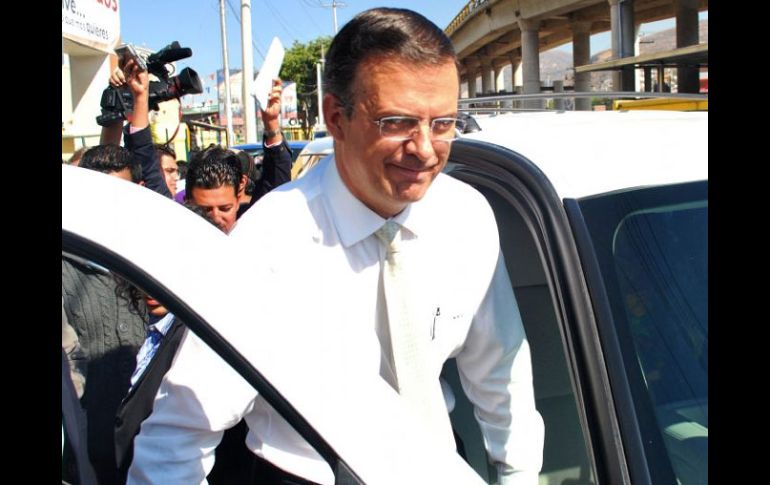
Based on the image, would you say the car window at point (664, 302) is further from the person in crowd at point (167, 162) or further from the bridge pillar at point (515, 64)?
the bridge pillar at point (515, 64)

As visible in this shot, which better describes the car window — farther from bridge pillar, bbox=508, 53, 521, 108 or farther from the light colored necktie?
bridge pillar, bbox=508, 53, 521, 108

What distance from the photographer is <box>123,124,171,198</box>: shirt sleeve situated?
3682mm

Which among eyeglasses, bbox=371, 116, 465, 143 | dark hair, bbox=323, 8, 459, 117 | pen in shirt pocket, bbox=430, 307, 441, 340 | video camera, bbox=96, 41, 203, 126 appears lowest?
pen in shirt pocket, bbox=430, 307, 441, 340

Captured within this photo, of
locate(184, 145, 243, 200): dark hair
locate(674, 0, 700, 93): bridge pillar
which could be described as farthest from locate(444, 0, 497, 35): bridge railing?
locate(184, 145, 243, 200): dark hair

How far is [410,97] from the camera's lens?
1699mm

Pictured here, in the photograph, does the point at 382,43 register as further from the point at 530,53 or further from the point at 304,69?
the point at 304,69

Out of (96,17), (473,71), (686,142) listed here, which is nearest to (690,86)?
(96,17)

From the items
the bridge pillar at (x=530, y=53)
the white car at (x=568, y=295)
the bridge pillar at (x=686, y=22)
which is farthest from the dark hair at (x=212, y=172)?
the bridge pillar at (x=530, y=53)

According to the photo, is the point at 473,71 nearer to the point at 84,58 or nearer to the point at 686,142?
the point at 84,58

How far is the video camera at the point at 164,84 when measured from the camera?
3.70 metres

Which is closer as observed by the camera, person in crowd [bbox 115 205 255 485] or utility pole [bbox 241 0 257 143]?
person in crowd [bbox 115 205 255 485]

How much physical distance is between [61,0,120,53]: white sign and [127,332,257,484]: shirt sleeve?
13.9 m

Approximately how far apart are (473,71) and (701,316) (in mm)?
62878

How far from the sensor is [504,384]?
78.3 inches
